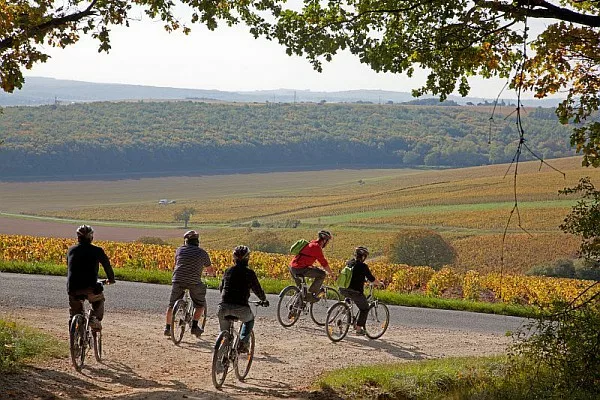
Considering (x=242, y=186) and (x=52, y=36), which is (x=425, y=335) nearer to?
(x=52, y=36)

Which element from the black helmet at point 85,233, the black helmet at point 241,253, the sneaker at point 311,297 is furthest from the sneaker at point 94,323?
the sneaker at point 311,297

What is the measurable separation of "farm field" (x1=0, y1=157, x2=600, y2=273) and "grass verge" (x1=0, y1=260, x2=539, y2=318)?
90.7 ft

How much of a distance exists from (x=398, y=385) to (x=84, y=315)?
4.37 metres

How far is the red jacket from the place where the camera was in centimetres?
1689

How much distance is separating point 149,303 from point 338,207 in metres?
100

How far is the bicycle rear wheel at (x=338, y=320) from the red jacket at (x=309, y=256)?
863 millimetres

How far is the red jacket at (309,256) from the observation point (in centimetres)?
1689

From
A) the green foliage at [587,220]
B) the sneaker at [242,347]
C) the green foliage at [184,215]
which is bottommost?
the green foliage at [184,215]

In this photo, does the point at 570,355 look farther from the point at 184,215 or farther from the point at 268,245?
the point at 184,215

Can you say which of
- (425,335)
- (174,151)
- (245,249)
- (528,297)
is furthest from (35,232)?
(174,151)

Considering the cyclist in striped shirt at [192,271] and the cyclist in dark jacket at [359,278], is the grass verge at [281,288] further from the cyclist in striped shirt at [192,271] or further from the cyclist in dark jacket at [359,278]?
the cyclist in striped shirt at [192,271]

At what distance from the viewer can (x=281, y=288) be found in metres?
23.9

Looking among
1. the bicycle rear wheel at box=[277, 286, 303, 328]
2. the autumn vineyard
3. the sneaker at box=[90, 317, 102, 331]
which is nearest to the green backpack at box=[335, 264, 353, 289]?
the bicycle rear wheel at box=[277, 286, 303, 328]

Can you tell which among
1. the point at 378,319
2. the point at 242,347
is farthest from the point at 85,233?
the point at 378,319
